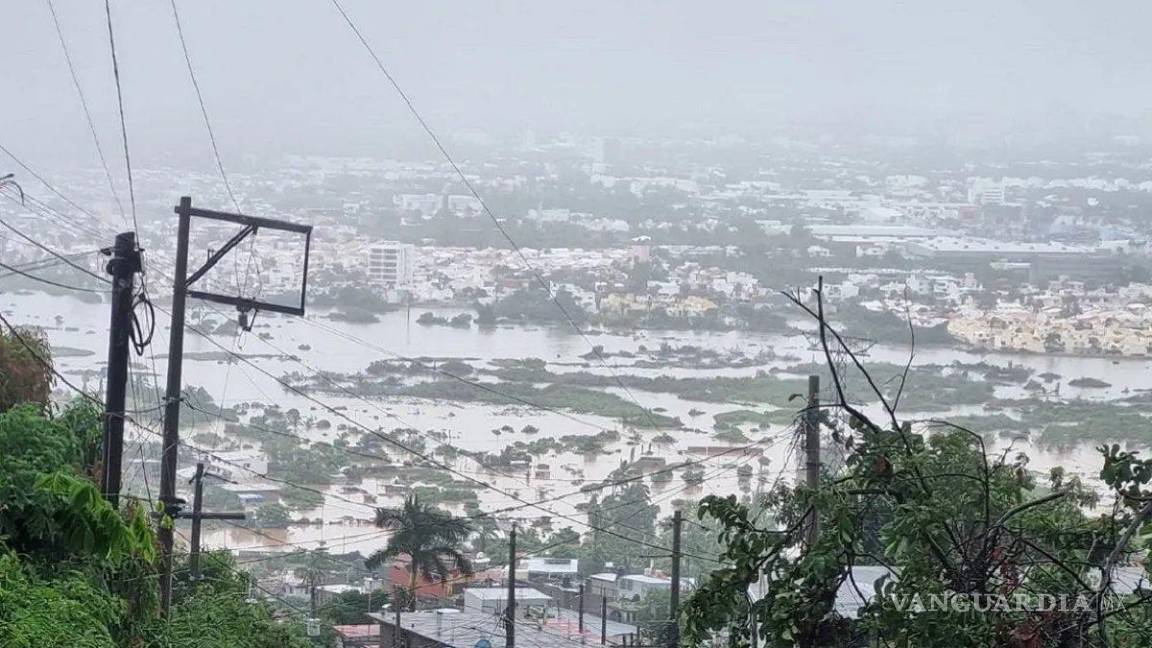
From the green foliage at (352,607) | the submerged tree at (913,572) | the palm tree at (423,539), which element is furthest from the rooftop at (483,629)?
the submerged tree at (913,572)

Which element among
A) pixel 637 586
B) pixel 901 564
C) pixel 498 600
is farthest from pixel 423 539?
pixel 901 564

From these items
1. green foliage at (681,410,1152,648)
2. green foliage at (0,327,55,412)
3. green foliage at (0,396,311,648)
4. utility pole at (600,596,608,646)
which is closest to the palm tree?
utility pole at (600,596,608,646)

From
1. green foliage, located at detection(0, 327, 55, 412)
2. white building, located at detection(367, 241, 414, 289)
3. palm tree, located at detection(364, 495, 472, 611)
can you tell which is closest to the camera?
green foliage, located at detection(0, 327, 55, 412)

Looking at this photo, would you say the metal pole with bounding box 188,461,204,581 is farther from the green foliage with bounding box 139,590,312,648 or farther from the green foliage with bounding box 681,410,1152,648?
the green foliage with bounding box 681,410,1152,648

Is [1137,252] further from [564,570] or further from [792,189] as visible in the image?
[564,570]

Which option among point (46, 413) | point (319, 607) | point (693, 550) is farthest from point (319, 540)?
point (46, 413)

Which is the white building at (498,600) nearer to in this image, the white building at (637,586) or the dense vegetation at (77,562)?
the white building at (637,586)

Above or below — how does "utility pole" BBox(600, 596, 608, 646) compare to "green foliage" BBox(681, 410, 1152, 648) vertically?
below

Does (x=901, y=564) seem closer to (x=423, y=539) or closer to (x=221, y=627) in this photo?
(x=221, y=627)
